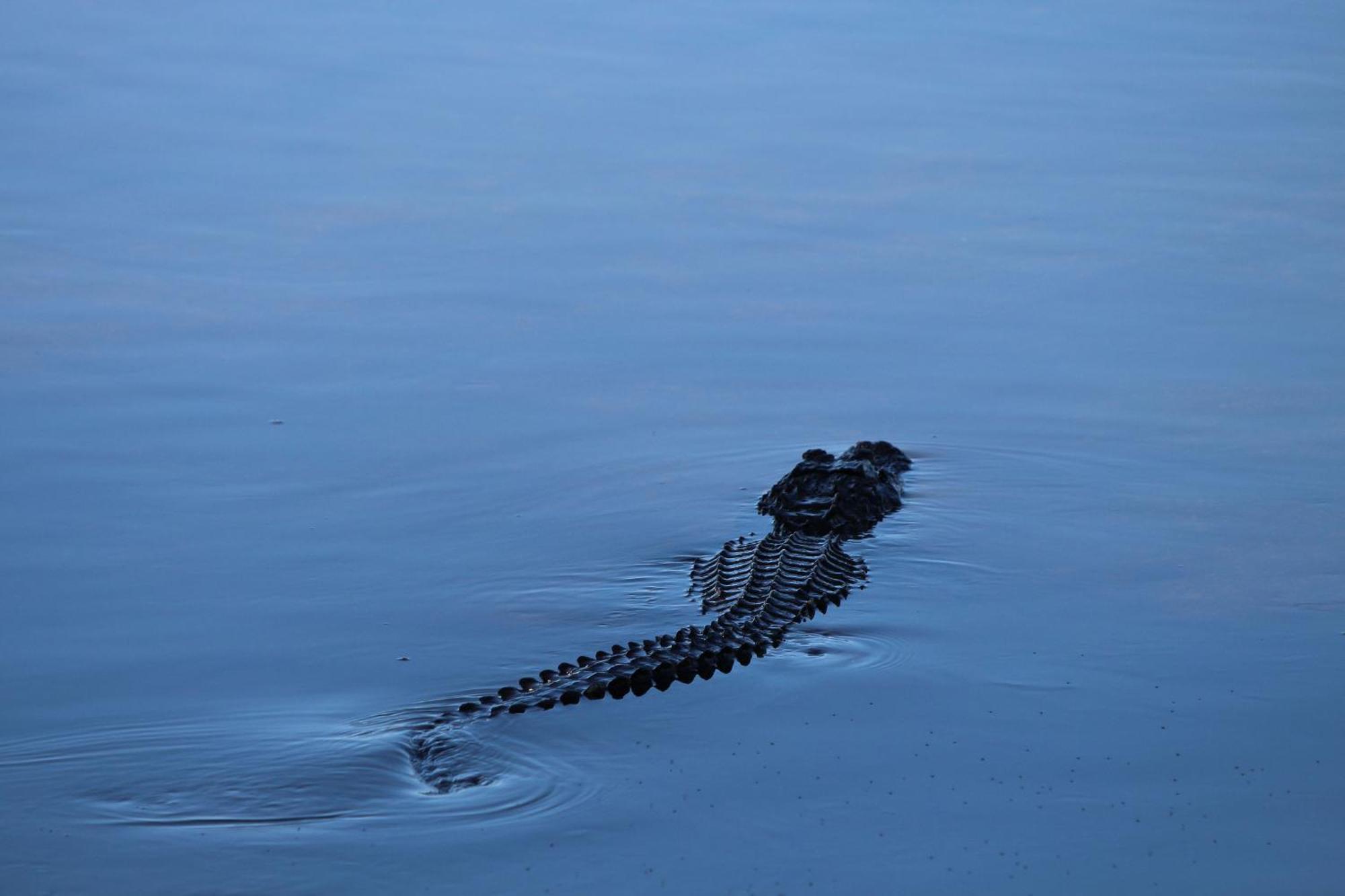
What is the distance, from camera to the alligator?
239 inches

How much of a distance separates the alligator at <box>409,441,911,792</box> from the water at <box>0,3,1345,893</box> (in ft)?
0.35

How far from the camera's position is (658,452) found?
874 centimetres

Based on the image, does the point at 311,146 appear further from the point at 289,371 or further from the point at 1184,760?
the point at 1184,760

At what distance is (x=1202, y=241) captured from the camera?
1134 centimetres

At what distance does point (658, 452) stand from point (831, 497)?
1046 millimetres

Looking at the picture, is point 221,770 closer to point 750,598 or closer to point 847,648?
point 750,598

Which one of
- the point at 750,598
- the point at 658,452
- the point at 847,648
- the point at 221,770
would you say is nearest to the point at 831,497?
the point at 658,452

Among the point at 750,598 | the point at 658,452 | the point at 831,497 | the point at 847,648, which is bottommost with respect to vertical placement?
the point at 847,648

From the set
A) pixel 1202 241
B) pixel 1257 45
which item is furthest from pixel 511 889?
pixel 1257 45

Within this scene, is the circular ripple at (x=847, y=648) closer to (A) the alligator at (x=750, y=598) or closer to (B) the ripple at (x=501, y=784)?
(A) the alligator at (x=750, y=598)

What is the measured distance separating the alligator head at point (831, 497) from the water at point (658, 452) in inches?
7.2

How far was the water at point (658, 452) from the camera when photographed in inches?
216

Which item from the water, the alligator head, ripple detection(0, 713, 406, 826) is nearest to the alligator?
the alligator head

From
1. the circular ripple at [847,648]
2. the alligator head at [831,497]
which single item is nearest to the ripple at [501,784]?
the circular ripple at [847,648]
